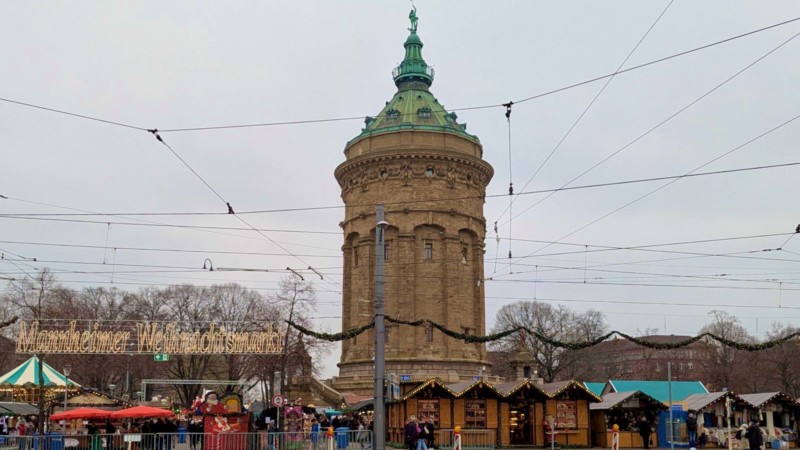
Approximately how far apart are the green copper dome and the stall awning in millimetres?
A: 27417

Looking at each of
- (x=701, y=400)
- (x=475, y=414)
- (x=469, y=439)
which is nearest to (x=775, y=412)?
(x=701, y=400)

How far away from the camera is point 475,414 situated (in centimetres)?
A: 3606

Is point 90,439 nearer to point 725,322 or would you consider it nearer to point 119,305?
point 119,305

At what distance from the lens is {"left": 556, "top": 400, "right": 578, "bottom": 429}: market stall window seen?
1440 inches

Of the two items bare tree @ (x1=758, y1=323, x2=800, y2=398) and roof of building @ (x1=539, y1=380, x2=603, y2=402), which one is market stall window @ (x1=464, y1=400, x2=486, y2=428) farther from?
bare tree @ (x1=758, y1=323, x2=800, y2=398)

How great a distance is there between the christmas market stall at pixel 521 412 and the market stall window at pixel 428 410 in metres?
3.02

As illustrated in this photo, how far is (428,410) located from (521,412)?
15.6ft

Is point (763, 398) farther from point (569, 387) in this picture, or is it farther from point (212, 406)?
point (212, 406)

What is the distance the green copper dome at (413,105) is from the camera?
5541 centimetres

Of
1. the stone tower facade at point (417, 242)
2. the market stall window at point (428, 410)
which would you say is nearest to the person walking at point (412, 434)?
the market stall window at point (428, 410)

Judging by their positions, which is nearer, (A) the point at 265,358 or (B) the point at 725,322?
(A) the point at 265,358

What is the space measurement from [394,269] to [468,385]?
1729 centimetres

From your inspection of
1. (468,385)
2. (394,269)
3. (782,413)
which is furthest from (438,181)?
(782,413)

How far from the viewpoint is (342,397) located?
1993 inches
